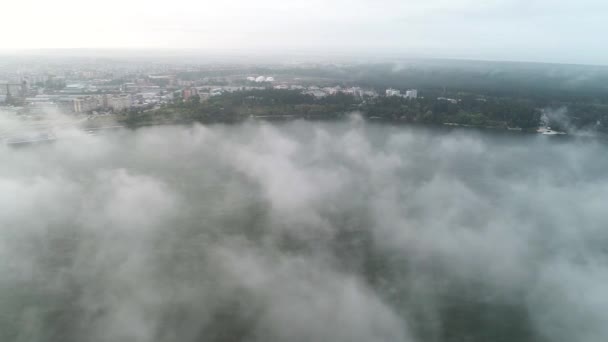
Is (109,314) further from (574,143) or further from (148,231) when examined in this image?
(574,143)

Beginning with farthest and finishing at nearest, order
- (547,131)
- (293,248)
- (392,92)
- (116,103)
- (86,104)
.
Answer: (392,92) < (547,131) < (116,103) < (86,104) < (293,248)

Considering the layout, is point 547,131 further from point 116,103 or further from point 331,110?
point 116,103

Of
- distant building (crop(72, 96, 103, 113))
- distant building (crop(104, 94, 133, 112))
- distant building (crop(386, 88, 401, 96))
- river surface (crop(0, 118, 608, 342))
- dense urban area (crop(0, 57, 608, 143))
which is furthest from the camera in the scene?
distant building (crop(386, 88, 401, 96))

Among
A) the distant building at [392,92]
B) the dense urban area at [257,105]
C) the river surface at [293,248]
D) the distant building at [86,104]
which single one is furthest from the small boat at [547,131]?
the distant building at [86,104]

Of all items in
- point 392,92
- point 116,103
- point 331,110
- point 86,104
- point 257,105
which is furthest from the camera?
point 392,92

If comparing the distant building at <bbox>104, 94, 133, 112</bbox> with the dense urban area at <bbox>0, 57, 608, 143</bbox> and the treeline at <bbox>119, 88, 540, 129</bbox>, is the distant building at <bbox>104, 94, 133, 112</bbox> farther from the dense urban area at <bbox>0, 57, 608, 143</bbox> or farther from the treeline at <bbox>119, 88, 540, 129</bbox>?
the treeline at <bbox>119, 88, 540, 129</bbox>

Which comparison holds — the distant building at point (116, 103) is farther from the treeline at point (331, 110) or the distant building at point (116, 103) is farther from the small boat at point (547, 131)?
the small boat at point (547, 131)

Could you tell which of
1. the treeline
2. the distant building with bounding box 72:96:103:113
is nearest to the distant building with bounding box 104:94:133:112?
the distant building with bounding box 72:96:103:113

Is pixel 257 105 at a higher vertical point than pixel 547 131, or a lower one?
higher

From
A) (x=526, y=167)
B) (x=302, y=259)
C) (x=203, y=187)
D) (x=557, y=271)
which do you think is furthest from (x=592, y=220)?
(x=203, y=187)

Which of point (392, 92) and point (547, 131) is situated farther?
point (392, 92)

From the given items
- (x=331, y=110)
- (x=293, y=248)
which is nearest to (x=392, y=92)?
(x=331, y=110)
